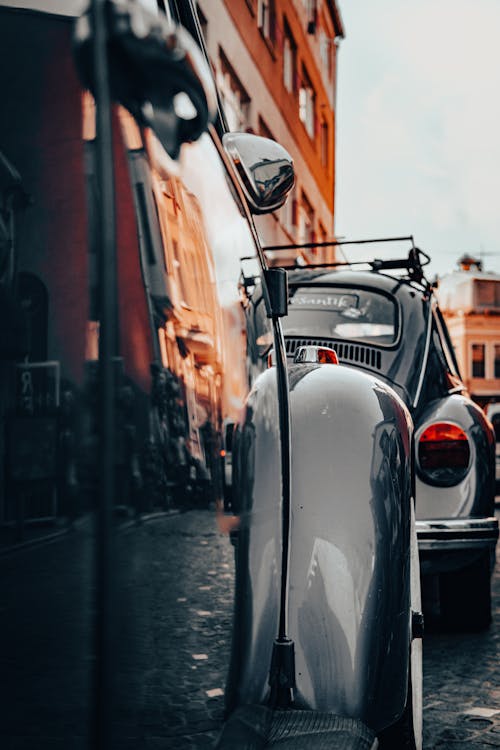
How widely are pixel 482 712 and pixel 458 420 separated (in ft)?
4.91

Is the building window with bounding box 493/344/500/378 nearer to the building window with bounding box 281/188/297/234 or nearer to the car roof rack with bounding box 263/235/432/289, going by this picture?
the building window with bounding box 281/188/297/234

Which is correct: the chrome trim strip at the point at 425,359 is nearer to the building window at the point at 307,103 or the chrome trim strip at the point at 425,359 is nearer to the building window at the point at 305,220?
the building window at the point at 307,103

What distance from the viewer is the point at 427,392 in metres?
4.71

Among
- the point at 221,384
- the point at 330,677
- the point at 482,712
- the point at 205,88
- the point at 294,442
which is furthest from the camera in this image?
the point at 482,712

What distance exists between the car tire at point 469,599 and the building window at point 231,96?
2.75 meters

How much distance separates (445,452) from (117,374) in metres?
3.49

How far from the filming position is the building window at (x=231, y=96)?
1.68 metres

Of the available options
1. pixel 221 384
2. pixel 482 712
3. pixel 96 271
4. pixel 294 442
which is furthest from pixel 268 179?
pixel 482 712

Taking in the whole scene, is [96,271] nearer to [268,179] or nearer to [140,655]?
[140,655]

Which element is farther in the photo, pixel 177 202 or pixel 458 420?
pixel 458 420

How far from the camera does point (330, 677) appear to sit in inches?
68.9

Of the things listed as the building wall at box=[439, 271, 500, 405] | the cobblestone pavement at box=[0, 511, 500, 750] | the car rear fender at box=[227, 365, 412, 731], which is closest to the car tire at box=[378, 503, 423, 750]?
the car rear fender at box=[227, 365, 412, 731]

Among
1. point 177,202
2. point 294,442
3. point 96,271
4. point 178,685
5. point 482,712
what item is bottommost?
point 482,712

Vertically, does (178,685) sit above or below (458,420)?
below
